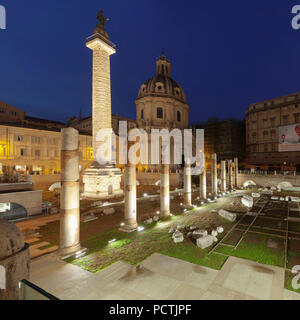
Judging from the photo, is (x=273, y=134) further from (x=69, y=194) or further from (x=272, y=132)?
(x=69, y=194)

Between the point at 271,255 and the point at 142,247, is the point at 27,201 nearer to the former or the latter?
the point at 142,247

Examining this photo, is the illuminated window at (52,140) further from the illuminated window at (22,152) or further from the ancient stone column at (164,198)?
the ancient stone column at (164,198)

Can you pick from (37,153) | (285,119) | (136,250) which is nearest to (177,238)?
(136,250)

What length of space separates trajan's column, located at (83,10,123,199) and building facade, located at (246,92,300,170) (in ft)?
121

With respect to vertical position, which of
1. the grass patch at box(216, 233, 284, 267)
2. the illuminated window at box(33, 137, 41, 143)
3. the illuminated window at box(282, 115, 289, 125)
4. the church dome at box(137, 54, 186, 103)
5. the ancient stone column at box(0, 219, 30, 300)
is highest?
the church dome at box(137, 54, 186, 103)

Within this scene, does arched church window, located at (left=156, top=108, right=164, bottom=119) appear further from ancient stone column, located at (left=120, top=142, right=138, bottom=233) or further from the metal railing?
the metal railing

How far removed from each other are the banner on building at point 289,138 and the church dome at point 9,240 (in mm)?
48005

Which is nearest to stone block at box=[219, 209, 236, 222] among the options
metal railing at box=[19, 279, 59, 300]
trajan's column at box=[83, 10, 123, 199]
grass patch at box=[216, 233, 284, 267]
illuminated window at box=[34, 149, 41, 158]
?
grass patch at box=[216, 233, 284, 267]

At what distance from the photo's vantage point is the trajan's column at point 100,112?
2255 centimetres

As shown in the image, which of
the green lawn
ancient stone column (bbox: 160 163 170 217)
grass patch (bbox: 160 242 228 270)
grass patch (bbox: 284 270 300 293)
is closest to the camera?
grass patch (bbox: 284 270 300 293)

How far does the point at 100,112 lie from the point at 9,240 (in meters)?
22.3

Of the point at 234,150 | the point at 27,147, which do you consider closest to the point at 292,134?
the point at 234,150

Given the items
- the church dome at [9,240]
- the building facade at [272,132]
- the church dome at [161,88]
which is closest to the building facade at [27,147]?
the church dome at [161,88]

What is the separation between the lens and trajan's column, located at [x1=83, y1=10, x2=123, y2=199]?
74.0ft
